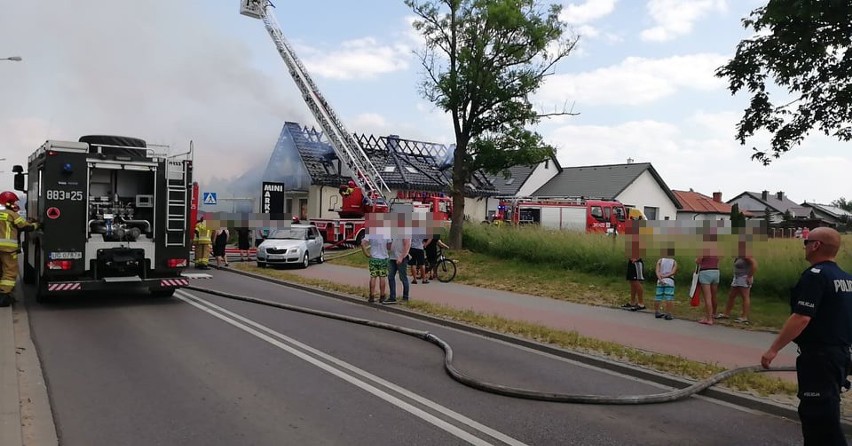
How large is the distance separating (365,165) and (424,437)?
79.9 ft

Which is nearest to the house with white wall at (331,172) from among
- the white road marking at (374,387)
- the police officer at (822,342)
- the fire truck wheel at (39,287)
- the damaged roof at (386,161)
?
the damaged roof at (386,161)

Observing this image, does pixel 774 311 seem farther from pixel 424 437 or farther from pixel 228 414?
pixel 228 414

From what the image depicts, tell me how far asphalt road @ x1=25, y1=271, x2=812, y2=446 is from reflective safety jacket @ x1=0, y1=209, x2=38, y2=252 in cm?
204

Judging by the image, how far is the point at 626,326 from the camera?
9914 mm

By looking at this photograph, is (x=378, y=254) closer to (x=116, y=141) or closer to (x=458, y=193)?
(x=116, y=141)

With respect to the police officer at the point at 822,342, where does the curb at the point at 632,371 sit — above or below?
Answer: below

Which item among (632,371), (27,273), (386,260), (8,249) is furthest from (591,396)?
(27,273)

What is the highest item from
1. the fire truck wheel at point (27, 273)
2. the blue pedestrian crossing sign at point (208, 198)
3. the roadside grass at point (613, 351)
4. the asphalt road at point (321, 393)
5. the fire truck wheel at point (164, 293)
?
the blue pedestrian crossing sign at point (208, 198)

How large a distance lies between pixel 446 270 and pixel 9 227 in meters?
9.63

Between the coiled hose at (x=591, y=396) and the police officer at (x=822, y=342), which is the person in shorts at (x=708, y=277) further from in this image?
the police officer at (x=822, y=342)

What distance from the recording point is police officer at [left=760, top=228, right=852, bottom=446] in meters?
3.76

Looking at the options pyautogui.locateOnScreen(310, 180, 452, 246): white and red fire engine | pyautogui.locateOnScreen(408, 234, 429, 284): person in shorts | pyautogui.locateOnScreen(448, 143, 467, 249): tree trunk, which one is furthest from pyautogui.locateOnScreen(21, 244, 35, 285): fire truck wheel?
pyautogui.locateOnScreen(310, 180, 452, 246): white and red fire engine

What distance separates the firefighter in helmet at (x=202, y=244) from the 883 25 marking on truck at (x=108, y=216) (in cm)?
693

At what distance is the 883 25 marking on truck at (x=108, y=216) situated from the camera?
10.3 meters
